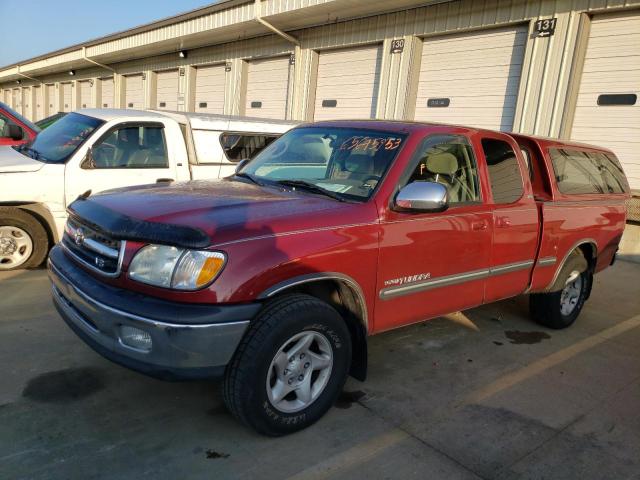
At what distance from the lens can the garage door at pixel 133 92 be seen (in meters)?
22.0

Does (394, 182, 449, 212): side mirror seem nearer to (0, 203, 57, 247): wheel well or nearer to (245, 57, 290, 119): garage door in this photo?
(0, 203, 57, 247): wheel well

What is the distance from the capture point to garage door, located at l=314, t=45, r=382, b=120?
12094mm

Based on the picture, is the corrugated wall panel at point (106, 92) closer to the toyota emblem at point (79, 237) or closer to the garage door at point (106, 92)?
the garage door at point (106, 92)

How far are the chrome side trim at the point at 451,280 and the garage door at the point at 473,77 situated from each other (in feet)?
21.4

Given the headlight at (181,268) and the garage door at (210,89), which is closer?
the headlight at (181,268)

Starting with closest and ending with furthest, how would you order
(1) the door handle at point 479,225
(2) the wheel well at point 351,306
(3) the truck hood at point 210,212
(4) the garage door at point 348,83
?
(3) the truck hood at point 210,212, (2) the wheel well at point 351,306, (1) the door handle at point 479,225, (4) the garage door at point 348,83

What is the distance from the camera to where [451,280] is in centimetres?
357

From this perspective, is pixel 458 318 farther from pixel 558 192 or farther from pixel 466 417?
pixel 466 417

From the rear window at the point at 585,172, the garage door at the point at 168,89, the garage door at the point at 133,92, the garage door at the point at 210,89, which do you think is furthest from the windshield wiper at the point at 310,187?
the garage door at the point at 133,92

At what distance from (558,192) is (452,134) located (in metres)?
1.52

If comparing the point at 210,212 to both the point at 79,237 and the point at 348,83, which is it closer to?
the point at 79,237

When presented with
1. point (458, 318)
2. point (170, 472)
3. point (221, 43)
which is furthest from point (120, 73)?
point (170, 472)

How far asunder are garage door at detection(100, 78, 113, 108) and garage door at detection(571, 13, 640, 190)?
22.2 metres

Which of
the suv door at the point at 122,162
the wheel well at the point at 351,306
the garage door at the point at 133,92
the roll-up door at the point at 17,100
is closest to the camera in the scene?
the wheel well at the point at 351,306
